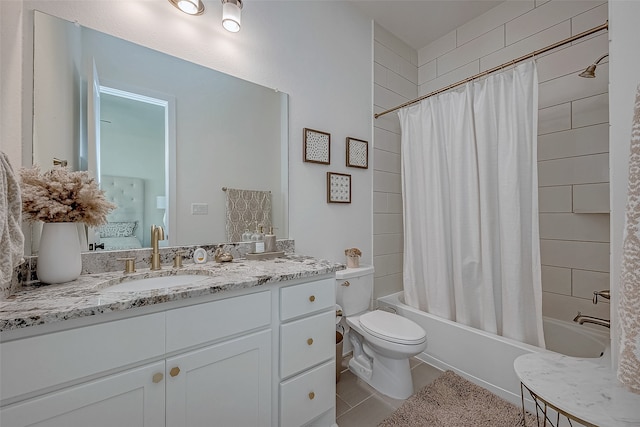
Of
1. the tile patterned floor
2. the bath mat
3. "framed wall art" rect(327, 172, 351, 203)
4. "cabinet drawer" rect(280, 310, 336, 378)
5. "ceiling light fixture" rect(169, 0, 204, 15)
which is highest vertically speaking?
"ceiling light fixture" rect(169, 0, 204, 15)

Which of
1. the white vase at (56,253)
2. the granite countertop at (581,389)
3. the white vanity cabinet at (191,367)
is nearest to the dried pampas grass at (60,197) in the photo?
the white vase at (56,253)

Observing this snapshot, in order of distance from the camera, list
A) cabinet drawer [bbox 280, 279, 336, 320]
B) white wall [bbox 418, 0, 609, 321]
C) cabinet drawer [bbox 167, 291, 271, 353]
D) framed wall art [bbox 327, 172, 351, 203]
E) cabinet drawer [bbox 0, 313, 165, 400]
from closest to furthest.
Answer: cabinet drawer [bbox 0, 313, 165, 400] < cabinet drawer [bbox 167, 291, 271, 353] < cabinet drawer [bbox 280, 279, 336, 320] < white wall [bbox 418, 0, 609, 321] < framed wall art [bbox 327, 172, 351, 203]

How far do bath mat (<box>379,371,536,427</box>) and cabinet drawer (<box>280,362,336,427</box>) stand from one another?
1.23ft

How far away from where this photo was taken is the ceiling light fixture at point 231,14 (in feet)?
4.70

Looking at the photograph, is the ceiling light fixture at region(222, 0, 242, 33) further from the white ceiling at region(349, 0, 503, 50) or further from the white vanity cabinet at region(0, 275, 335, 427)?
the white vanity cabinet at region(0, 275, 335, 427)

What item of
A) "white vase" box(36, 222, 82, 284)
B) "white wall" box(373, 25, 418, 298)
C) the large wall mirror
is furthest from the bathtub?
"white vase" box(36, 222, 82, 284)

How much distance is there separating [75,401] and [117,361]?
0.12m

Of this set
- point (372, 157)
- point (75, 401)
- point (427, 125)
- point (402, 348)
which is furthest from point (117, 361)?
point (427, 125)

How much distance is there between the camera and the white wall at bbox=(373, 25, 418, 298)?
237 cm

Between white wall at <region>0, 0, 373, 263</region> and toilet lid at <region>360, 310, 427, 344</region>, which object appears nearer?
white wall at <region>0, 0, 373, 263</region>

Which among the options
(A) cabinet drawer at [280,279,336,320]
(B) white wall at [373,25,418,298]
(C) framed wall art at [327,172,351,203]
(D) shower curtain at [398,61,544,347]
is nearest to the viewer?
(A) cabinet drawer at [280,279,336,320]

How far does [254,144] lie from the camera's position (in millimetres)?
1706

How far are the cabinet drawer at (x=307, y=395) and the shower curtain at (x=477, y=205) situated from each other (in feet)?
3.61

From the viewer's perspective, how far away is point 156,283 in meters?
1.18
